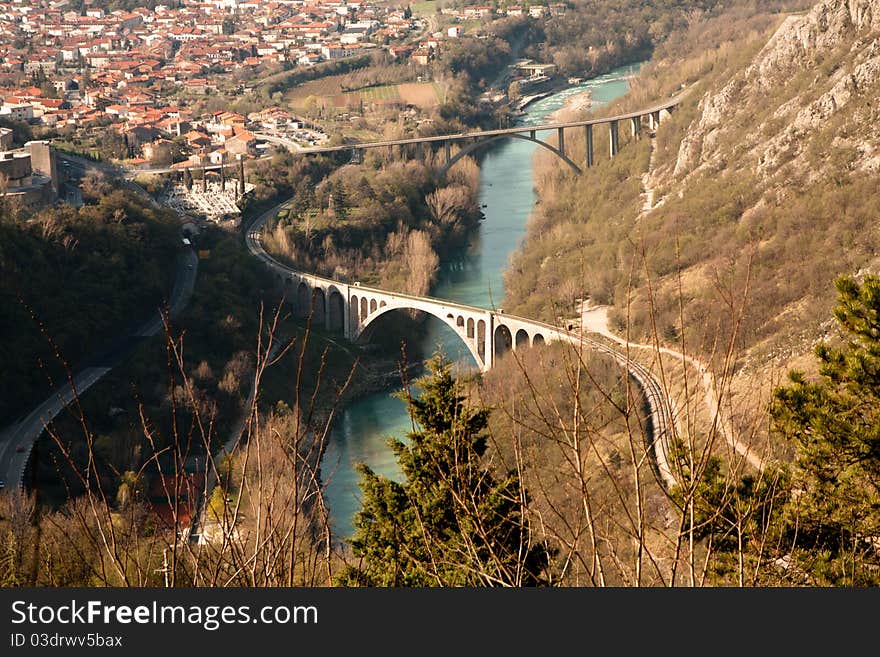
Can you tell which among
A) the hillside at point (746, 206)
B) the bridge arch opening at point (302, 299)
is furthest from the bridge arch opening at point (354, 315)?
the hillside at point (746, 206)

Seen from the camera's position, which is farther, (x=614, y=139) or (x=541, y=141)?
(x=541, y=141)

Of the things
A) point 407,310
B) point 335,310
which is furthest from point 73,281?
point 407,310

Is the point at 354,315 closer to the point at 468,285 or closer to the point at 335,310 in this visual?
the point at 335,310

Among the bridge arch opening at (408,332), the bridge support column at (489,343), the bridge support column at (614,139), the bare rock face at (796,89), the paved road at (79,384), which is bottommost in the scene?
the bridge arch opening at (408,332)

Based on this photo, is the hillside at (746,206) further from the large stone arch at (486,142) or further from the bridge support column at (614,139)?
the large stone arch at (486,142)

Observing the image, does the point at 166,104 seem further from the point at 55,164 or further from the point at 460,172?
the point at 55,164

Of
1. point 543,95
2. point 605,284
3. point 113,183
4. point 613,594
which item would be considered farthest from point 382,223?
point 613,594
